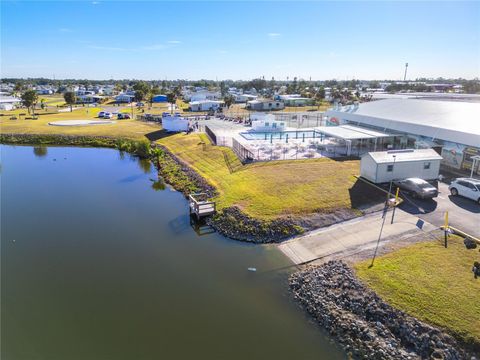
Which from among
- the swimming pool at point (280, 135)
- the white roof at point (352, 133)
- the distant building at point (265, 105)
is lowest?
the swimming pool at point (280, 135)

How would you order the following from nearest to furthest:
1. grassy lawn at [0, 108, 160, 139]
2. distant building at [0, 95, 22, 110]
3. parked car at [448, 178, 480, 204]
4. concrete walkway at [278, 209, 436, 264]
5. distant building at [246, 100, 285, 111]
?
concrete walkway at [278, 209, 436, 264], parked car at [448, 178, 480, 204], grassy lawn at [0, 108, 160, 139], distant building at [246, 100, 285, 111], distant building at [0, 95, 22, 110]

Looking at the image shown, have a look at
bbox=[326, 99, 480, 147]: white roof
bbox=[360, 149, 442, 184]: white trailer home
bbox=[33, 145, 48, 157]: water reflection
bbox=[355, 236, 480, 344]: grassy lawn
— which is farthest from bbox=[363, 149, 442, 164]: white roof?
bbox=[33, 145, 48, 157]: water reflection

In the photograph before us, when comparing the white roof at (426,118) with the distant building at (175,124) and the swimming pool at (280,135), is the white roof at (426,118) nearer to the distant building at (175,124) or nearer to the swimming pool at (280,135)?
the swimming pool at (280,135)

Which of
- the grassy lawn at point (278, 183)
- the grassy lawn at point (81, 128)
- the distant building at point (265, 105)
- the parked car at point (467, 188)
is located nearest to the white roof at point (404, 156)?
the grassy lawn at point (278, 183)

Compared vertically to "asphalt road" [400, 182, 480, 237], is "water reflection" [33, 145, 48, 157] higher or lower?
lower

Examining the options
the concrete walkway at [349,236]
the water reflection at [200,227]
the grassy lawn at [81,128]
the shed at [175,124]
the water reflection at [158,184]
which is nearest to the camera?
the concrete walkway at [349,236]

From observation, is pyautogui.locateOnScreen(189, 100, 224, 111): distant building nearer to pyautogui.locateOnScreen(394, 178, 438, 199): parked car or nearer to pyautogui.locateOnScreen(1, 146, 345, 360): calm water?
pyautogui.locateOnScreen(1, 146, 345, 360): calm water

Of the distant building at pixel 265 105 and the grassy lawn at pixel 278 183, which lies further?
the distant building at pixel 265 105

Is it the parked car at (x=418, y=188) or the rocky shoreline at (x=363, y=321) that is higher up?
the parked car at (x=418, y=188)

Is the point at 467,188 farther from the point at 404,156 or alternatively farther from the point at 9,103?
the point at 9,103
